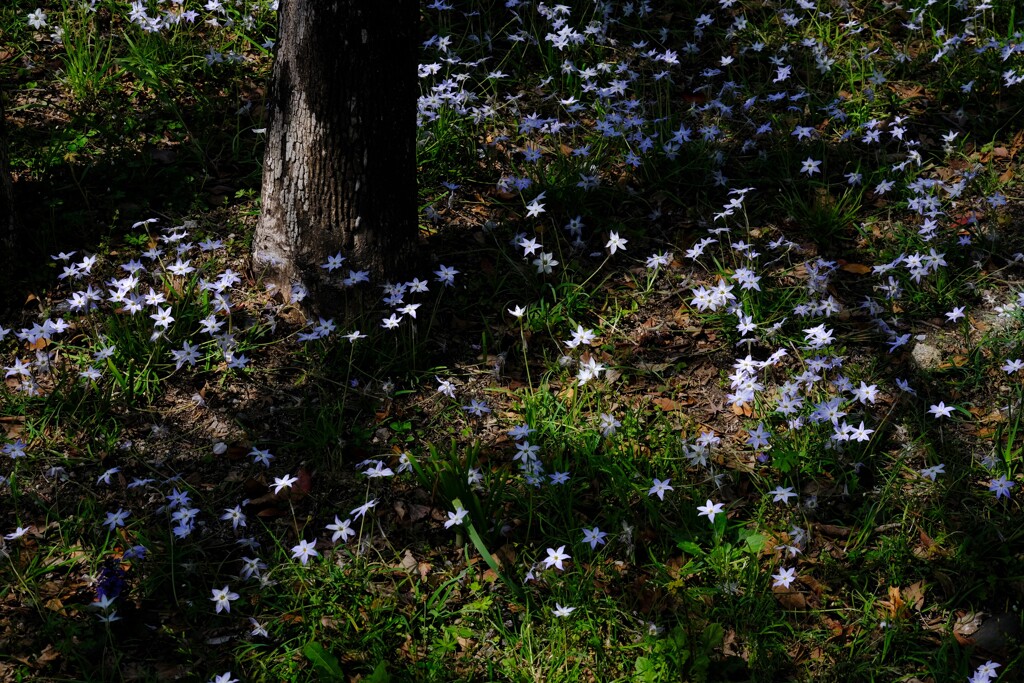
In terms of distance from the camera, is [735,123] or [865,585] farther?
[735,123]

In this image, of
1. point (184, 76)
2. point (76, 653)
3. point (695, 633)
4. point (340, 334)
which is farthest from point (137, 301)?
point (695, 633)

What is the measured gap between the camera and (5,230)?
3.69 meters

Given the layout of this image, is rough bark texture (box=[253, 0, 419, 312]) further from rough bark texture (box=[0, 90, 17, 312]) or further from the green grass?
rough bark texture (box=[0, 90, 17, 312])

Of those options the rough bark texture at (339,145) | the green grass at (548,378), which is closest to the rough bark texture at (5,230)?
the green grass at (548,378)

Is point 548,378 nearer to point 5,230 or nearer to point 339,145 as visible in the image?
point 339,145

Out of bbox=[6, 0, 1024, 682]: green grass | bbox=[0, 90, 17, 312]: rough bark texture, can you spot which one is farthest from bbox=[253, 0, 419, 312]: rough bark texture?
bbox=[0, 90, 17, 312]: rough bark texture

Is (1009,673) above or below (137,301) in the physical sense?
below

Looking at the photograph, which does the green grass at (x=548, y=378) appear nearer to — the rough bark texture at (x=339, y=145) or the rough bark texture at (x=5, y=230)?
the rough bark texture at (x=5, y=230)

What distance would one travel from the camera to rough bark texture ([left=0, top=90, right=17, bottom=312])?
365 cm

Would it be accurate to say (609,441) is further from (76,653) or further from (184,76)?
(184,76)

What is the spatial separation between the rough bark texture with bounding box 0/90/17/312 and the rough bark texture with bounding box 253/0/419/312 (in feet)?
3.53

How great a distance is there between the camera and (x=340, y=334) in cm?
350

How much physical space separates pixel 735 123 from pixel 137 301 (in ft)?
10.5

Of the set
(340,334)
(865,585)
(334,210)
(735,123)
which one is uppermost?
(735,123)
